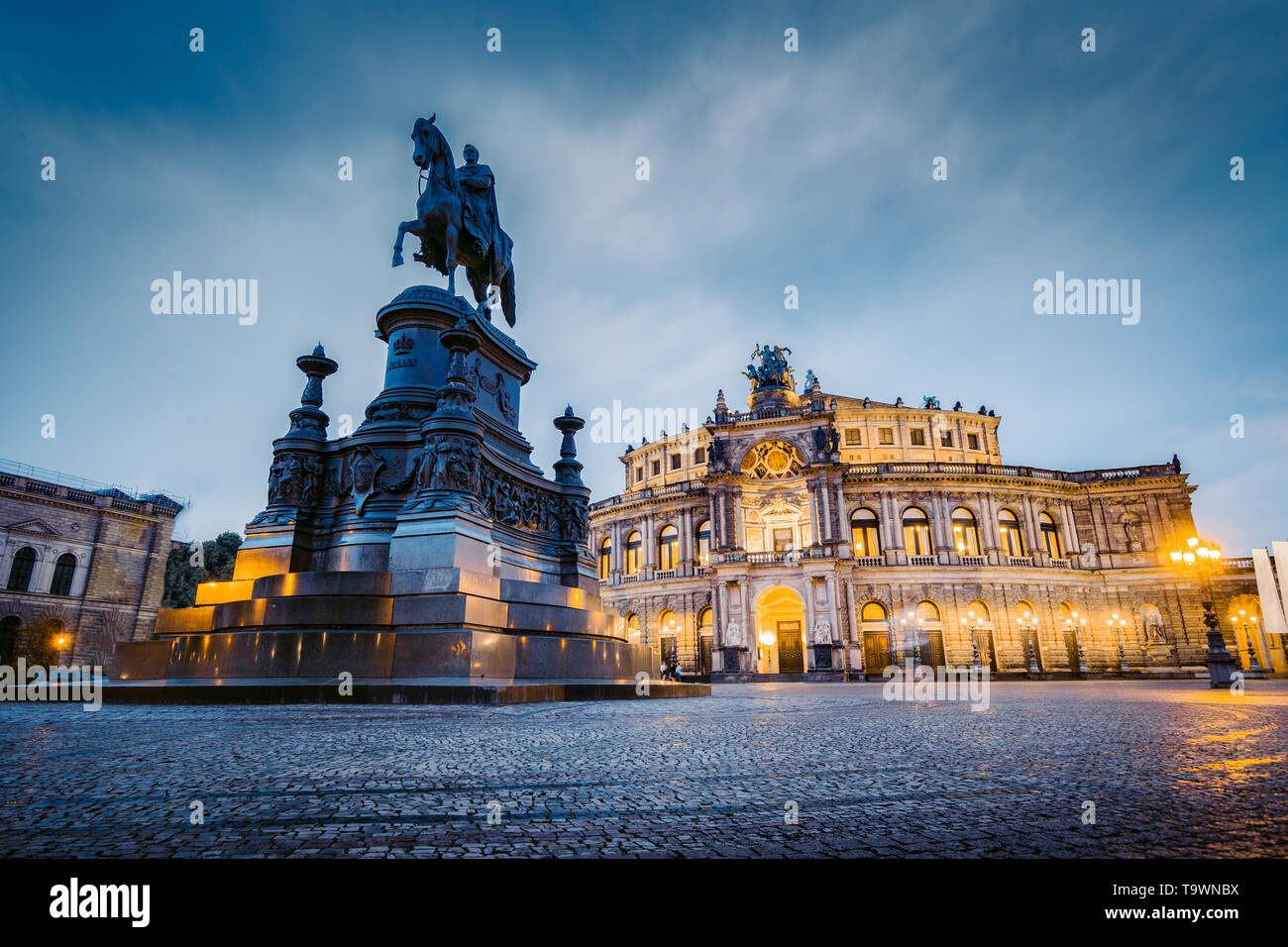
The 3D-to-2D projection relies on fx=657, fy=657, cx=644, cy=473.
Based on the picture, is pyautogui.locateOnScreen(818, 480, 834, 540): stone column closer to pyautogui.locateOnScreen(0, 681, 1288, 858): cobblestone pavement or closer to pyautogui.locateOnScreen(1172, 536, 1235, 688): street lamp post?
pyautogui.locateOnScreen(1172, 536, 1235, 688): street lamp post

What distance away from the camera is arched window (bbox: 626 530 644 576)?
151 feet

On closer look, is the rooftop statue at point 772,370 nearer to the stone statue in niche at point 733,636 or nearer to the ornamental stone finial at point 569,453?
the stone statue in niche at point 733,636

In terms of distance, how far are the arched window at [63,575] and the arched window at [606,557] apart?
98.7ft

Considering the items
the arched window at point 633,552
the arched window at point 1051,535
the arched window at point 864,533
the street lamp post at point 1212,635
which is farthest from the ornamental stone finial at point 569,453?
the arched window at point 1051,535

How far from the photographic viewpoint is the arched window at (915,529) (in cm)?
4062

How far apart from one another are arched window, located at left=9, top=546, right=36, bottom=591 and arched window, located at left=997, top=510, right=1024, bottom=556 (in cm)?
5392

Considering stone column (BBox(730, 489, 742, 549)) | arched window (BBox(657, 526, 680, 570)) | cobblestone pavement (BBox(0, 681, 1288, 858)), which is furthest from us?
arched window (BBox(657, 526, 680, 570))

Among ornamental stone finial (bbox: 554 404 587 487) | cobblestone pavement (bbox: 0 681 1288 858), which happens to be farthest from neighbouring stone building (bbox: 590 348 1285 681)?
cobblestone pavement (bbox: 0 681 1288 858)
